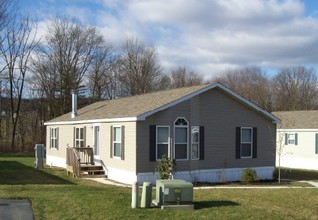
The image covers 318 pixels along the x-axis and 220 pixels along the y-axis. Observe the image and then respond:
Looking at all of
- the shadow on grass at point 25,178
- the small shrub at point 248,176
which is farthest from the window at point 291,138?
the shadow on grass at point 25,178

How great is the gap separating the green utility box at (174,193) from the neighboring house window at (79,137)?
12.6 meters

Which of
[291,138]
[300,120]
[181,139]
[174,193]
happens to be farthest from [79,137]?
[300,120]

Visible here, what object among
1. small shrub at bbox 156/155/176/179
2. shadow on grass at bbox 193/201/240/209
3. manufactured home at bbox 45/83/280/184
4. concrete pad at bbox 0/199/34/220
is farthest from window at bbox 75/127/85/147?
shadow on grass at bbox 193/201/240/209

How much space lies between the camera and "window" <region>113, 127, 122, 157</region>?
18734 millimetres

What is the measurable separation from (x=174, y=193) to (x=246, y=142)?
10.0m

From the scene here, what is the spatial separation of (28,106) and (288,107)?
3268 cm

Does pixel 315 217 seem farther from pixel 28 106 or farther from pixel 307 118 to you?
pixel 28 106

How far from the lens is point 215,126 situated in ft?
63.0

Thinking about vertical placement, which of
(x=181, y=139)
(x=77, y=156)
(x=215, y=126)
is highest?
(x=215, y=126)

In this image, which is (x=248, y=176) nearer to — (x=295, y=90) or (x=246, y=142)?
(x=246, y=142)

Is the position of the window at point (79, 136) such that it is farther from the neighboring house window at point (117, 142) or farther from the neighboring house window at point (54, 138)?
the neighboring house window at point (117, 142)

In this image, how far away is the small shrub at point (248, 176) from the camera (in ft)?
61.5

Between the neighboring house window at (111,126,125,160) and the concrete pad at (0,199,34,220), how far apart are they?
680 cm

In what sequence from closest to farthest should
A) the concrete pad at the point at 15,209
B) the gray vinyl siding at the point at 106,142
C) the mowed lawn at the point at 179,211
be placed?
the concrete pad at the point at 15,209, the mowed lawn at the point at 179,211, the gray vinyl siding at the point at 106,142
